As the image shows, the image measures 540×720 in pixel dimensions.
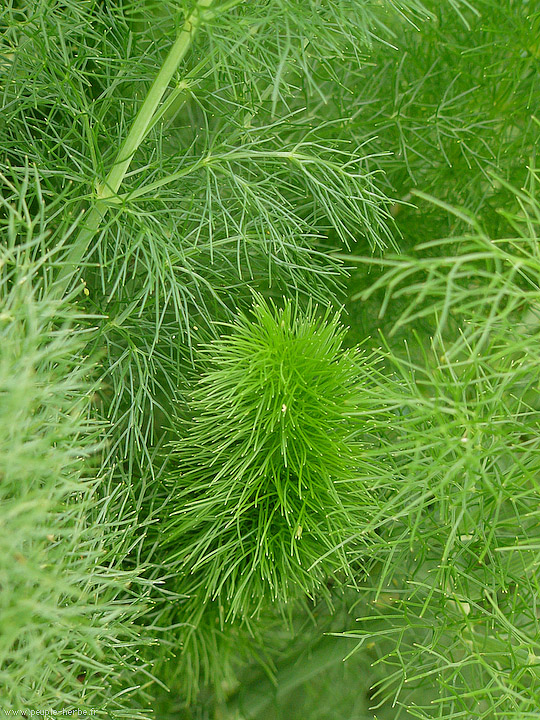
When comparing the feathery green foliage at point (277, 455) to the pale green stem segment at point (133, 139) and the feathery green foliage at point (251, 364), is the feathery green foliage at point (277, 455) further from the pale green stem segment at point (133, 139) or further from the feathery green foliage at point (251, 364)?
the pale green stem segment at point (133, 139)

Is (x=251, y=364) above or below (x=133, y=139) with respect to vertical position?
below

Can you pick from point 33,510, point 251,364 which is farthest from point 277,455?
point 33,510

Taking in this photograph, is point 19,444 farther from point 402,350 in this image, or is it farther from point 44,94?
point 402,350

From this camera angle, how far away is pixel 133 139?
65cm

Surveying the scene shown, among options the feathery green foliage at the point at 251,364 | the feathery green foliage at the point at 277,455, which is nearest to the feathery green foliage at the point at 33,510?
the feathery green foliage at the point at 251,364

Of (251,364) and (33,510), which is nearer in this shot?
(33,510)

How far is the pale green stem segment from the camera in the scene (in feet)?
1.97

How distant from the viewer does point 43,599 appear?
555 mm

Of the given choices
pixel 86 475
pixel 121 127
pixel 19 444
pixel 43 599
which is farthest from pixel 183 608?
pixel 121 127

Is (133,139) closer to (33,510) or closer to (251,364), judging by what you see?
(251,364)

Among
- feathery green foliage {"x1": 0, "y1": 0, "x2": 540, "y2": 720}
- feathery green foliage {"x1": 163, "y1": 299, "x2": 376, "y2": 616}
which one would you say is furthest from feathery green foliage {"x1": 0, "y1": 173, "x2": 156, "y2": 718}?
feathery green foliage {"x1": 163, "y1": 299, "x2": 376, "y2": 616}

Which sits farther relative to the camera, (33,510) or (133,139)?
(133,139)

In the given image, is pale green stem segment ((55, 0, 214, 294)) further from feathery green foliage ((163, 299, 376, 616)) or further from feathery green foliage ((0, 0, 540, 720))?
feathery green foliage ((163, 299, 376, 616))

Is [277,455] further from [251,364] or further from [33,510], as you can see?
[33,510]
